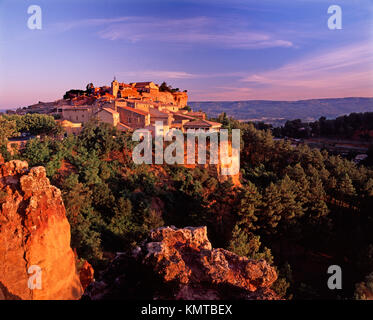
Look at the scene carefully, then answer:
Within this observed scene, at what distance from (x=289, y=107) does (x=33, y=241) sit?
117743 millimetres

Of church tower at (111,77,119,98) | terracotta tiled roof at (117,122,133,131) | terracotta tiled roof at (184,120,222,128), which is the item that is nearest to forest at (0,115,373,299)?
terracotta tiled roof at (117,122,133,131)

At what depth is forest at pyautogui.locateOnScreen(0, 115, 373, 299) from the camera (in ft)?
41.6

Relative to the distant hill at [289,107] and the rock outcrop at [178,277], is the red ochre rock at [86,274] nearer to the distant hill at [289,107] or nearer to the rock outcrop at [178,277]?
the rock outcrop at [178,277]

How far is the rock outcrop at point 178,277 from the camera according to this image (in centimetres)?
330

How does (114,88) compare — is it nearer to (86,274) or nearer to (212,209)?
(212,209)

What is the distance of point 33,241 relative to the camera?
698 centimetres

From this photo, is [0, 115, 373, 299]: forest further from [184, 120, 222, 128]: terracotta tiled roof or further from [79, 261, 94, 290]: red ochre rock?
[184, 120, 222, 128]: terracotta tiled roof

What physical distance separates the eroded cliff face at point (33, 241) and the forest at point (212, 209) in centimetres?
288

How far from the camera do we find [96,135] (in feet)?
65.1

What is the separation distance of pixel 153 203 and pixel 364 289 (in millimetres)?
11231

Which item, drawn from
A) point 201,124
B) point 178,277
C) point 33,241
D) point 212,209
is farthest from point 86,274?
point 201,124

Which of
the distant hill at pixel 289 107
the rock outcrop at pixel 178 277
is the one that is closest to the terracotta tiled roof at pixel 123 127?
the rock outcrop at pixel 178 277
